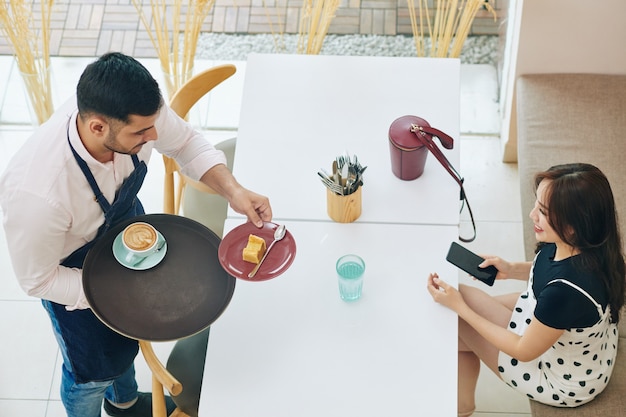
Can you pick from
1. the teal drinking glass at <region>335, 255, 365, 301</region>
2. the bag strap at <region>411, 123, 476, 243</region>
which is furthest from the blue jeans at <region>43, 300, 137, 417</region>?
the bag strap at <region>411, 123, 476, 243</region>

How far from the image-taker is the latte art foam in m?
2.23

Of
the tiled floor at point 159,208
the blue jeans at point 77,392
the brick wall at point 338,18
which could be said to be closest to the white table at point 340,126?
the blue jeans at point 77,392

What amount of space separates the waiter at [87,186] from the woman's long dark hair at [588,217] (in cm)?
89

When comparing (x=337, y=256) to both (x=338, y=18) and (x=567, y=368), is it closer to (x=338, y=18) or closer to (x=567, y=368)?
(x=567, y=368)

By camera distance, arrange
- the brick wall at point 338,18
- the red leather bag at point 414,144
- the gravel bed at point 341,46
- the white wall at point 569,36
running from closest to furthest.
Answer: the red leather bag at point 414,144
the white wall at point 569,36
the gravel bed at point 341,46
the brick wall at point 338,18

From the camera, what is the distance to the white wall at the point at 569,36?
3.28 m

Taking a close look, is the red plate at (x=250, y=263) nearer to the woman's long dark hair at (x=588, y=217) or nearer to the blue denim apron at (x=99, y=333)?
the blue denim apron at (x=99, y=333)

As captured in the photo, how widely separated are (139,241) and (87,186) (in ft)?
0.73

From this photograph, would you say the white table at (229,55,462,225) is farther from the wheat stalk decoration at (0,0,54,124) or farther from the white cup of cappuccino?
the wheat stalk decoration at (0,0,54,124)

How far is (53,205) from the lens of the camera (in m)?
2.06

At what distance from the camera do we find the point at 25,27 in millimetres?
3402

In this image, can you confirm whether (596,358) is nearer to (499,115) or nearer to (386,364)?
(386,364)

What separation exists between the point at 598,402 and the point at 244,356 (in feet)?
3.89

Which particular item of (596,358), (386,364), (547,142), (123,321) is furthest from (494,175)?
(123,321)
